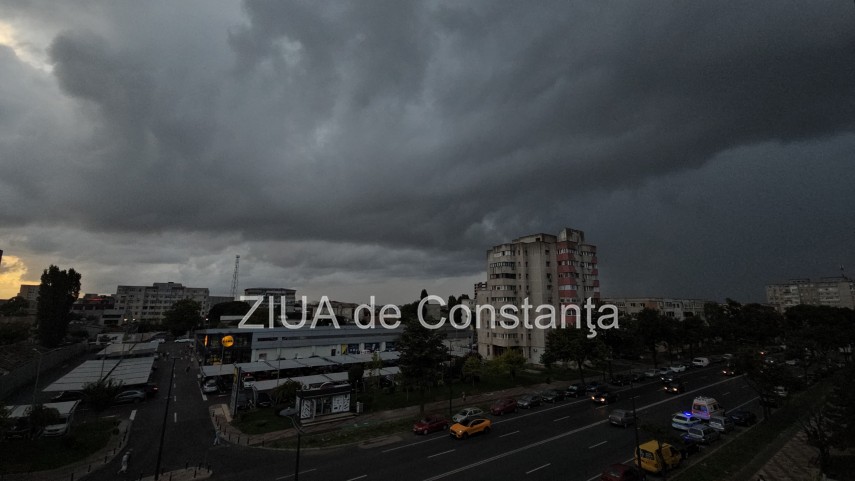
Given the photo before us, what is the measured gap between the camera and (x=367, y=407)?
46.2m

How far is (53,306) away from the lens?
8869 cm

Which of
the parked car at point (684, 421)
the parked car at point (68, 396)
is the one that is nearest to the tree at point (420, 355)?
the parked car at point (684, 421)

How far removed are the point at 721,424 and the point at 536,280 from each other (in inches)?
2038

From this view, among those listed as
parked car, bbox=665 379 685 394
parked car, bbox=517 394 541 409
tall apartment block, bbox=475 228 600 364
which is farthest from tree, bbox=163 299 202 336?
parked car, bbox=665 379 685 394

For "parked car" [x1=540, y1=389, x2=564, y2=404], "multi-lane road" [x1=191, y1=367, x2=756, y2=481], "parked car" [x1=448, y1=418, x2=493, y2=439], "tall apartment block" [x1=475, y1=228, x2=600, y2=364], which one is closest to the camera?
"multi-lane road" [x1=191, y1=367, x2=756, y2=481]

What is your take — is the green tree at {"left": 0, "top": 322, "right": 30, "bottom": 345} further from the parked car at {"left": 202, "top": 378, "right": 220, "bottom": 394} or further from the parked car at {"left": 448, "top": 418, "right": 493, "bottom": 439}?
the parked car at {"left": 448, "top": 418, "right": 493, "bottom": 439}

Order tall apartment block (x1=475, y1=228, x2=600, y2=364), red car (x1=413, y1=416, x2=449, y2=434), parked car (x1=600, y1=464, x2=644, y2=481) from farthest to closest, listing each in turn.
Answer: tall apartment block (x1=475, y1=228, x2=600, y2=364), red car (x1=413, y1=416, x2=449, y2=434), parked car (x1=600, y1=464, x2=644, y2=481)

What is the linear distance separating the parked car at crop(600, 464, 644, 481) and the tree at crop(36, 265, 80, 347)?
386 ft

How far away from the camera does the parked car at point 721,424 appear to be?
36219mm

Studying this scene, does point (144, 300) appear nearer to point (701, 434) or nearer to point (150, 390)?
point (150, 390)

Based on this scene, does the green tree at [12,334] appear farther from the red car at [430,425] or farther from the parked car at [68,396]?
the red car at [430,425]

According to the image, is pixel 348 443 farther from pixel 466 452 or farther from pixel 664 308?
pixel 664 308

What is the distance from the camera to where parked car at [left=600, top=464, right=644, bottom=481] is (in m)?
23.8

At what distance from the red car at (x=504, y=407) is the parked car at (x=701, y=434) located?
1758 centimetres
